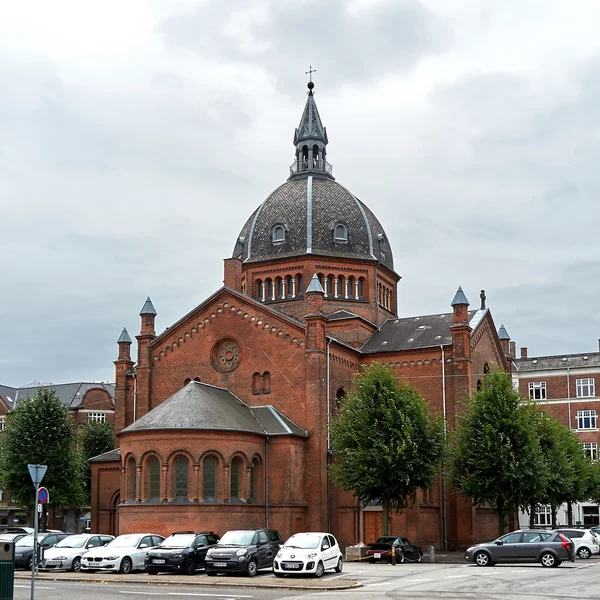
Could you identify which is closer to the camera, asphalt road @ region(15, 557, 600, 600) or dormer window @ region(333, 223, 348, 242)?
asphalt road @ region(15, 557, 600, 600)

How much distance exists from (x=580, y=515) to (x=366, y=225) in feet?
116

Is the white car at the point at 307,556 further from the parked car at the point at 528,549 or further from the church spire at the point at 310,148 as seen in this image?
the church spire at the point at 310,148

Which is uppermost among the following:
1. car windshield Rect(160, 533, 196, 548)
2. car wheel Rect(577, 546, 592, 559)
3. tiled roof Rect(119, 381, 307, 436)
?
tiled roof Rect(119, 381, 307, 436)

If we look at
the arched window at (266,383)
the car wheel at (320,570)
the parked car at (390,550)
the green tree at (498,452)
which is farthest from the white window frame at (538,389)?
the car wheel at (320,570)

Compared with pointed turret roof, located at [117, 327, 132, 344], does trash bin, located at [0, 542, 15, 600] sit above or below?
below

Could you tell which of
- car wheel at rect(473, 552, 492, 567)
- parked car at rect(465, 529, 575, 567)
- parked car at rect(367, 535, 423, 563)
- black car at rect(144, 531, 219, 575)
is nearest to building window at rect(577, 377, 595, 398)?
parked car at rect(367, 535, 423, 563)

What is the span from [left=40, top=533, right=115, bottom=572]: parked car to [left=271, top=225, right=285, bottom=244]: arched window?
30183 mm

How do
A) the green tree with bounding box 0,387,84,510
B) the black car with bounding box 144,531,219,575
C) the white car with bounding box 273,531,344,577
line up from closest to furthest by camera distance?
the white car with bounding box 273,531,344,577 < the black car with bounding box 144,531,219,575 < the green tree with bounding box 0,387,84,510

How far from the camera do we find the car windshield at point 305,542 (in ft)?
111

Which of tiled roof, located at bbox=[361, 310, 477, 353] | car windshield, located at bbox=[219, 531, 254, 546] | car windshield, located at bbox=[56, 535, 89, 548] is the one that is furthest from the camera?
tiled roof, located at bbox=[361, 310, 477, 353]

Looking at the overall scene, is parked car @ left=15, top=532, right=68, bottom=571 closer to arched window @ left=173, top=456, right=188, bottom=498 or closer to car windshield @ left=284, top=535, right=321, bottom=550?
arched window @ left=173, top=456, right=188, bottom=498

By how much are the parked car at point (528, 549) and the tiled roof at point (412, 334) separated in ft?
62.4

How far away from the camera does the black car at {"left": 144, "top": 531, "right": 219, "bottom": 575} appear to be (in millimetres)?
34375

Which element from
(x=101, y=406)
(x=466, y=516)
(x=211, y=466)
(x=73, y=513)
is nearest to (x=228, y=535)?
(x=211, y=466)
